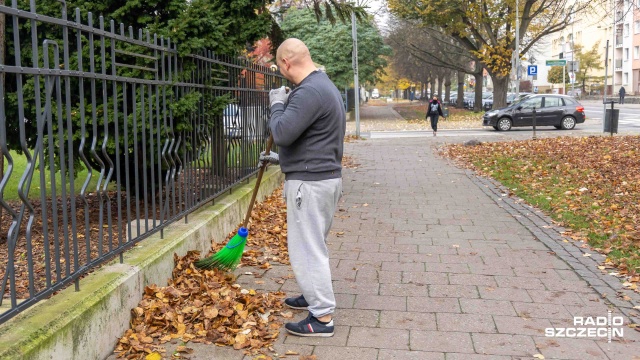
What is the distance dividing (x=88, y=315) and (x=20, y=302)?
0.41m

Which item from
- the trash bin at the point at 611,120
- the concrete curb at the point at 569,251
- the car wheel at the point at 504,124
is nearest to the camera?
the concrete curb at the point at 569,251

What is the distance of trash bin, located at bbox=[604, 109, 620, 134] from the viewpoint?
68.3 feet

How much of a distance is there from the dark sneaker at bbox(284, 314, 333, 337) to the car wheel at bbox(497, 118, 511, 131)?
24224 mm

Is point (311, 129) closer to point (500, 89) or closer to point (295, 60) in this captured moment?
point (295, 60)

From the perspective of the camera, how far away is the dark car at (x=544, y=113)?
26.2 metres

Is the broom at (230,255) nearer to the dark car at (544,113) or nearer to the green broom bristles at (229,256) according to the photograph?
the green broom bristles at (229,256)

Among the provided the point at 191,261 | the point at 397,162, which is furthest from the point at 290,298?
the point at 397,162

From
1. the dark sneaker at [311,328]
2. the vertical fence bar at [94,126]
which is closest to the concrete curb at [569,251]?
the dark sneaker at [311,328]

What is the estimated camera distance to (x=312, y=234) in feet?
14.1

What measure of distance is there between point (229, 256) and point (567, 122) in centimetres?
2362

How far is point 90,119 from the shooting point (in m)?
4.47

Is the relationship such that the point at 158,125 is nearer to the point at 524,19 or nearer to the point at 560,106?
the point at 560,106

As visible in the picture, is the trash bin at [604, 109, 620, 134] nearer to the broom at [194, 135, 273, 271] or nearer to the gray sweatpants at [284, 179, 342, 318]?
the broom at [194, 135, 273, 271]

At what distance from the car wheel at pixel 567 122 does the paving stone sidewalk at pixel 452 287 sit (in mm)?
18000
